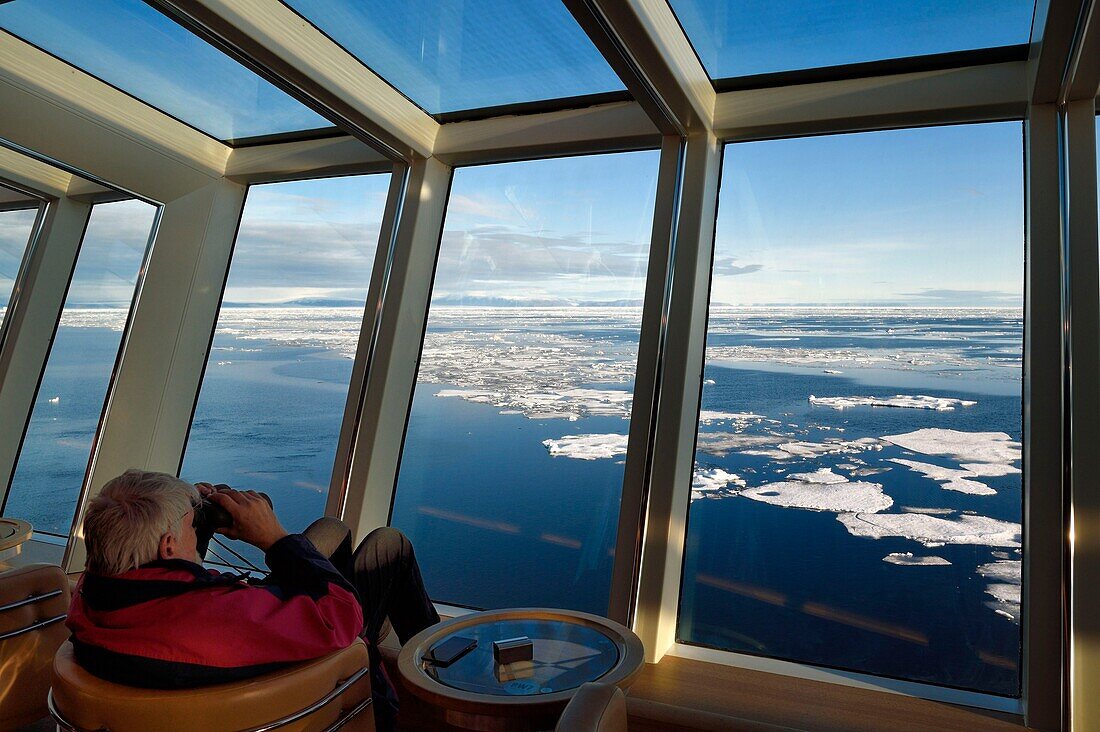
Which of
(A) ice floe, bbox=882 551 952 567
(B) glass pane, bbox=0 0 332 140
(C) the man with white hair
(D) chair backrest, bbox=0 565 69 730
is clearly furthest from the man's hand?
(A) ice floe, bbox=882 551 952 567

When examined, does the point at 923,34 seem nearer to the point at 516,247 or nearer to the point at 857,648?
the point at 516,247

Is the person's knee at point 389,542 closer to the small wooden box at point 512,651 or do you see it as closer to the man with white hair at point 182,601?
the man with white hair at point 182,601

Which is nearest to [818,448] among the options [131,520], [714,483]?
[714,483]

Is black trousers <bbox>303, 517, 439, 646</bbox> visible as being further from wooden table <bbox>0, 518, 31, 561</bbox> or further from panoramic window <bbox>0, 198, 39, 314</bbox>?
panoramic window <bbox>0, 198, 39, 314</bbox>

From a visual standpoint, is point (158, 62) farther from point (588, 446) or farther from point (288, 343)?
point (588, 446)

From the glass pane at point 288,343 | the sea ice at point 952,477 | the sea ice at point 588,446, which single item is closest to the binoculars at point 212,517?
the sea ice at point 588,446
